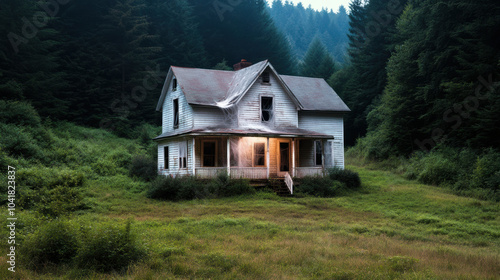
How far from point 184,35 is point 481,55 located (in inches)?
1405

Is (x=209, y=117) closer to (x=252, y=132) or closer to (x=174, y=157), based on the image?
(x=252, y=132)

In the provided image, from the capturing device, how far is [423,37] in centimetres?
3105

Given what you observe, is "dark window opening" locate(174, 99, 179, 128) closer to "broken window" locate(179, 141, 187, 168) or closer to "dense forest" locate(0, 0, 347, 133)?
"broken window" locate(179, 141, 187, 168)

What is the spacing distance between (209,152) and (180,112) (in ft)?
12.1

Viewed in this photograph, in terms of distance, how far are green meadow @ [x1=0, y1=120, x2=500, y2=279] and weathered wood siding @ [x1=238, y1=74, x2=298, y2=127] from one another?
5.63 meters

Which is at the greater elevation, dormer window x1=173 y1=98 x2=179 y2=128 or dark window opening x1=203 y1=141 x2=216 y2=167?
dormer window x1=173 y1=98 x2=179 y2=128

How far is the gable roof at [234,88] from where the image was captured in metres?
25.6

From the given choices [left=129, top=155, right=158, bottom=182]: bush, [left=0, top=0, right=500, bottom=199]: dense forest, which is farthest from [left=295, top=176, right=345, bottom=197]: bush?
[left=129, top=155, right=158, bottom=182]: bush

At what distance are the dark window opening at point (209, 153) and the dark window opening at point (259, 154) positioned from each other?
8.57 feet

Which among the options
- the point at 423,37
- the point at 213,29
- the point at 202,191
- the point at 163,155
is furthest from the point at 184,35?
the point at 202,191

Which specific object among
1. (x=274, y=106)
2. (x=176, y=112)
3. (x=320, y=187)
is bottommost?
(x=320, y=187)

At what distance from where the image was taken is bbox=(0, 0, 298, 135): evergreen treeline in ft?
105

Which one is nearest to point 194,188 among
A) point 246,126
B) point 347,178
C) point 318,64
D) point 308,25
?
point 246,126

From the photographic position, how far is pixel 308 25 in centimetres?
11619
